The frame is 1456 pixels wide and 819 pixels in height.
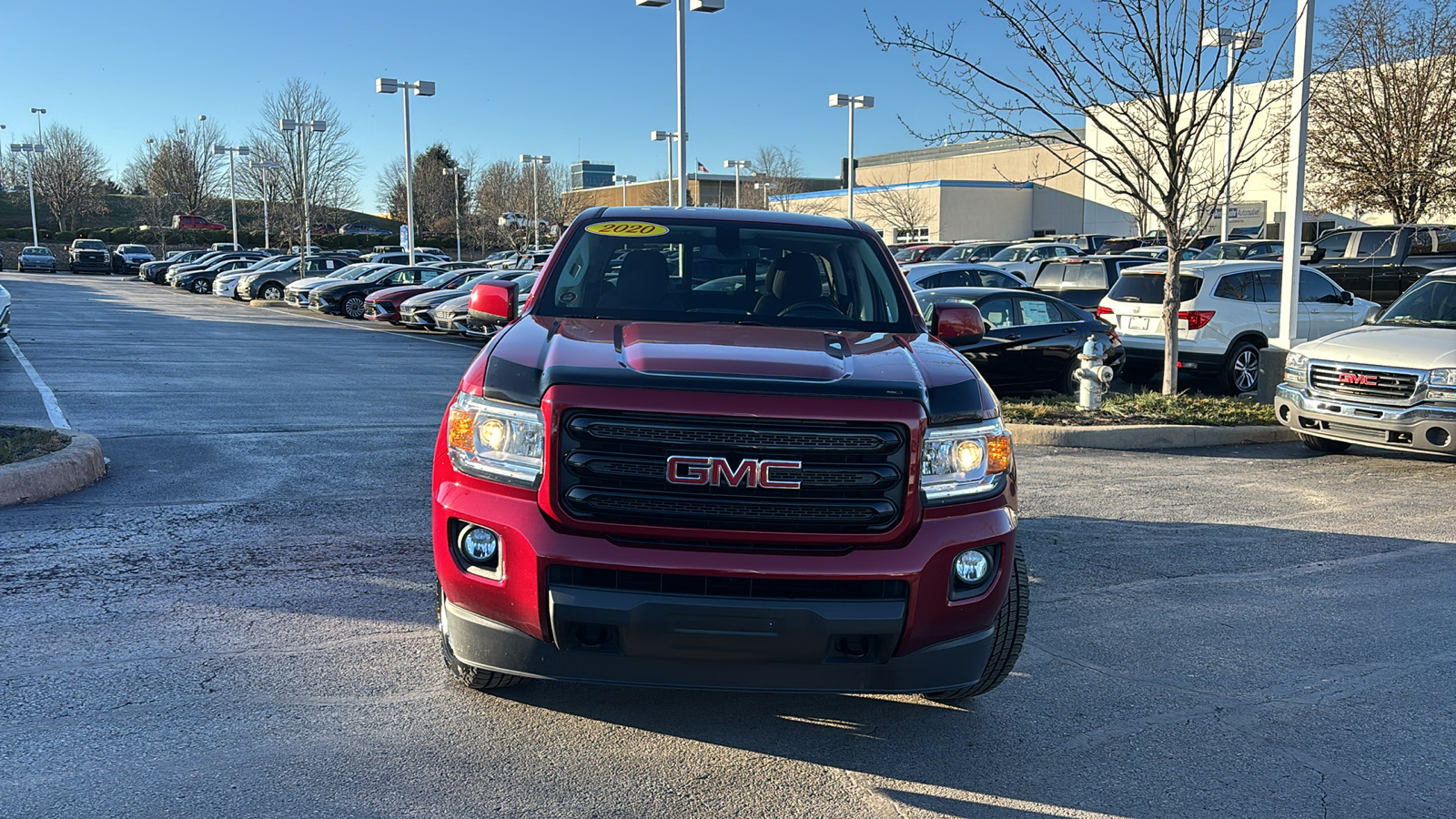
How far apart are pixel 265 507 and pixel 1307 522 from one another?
6.71 metres

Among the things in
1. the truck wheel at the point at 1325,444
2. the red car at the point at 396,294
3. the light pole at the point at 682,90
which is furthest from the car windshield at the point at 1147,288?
the red car at the point at 396,294

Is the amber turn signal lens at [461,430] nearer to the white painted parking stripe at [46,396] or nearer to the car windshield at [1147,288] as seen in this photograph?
the white painted parking stripe at [46,396]

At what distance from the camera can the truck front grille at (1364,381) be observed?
9164mm

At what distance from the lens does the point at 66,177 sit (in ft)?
266

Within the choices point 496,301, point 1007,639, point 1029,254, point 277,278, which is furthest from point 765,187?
point 1007,639

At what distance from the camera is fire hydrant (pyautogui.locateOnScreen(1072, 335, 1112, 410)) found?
11516mm

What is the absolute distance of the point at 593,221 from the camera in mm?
5504

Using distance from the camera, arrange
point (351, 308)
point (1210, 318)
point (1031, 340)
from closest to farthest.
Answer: point (1031, 340) < point (1210, 318) < point (351, 308)

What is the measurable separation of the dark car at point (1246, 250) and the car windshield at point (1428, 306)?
1828 centimetres

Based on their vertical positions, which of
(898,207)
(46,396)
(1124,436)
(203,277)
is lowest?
Result: (1124,436)

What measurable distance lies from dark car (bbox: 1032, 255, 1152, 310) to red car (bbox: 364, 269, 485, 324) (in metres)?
14.9

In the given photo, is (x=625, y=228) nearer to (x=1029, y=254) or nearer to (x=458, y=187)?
(x=1029, y=254)

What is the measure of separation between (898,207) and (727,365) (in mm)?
62490

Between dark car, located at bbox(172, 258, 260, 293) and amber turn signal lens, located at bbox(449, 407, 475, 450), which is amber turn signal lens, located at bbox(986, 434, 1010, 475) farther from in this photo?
dark car, located at bbox(172, 258, 260, 293)
